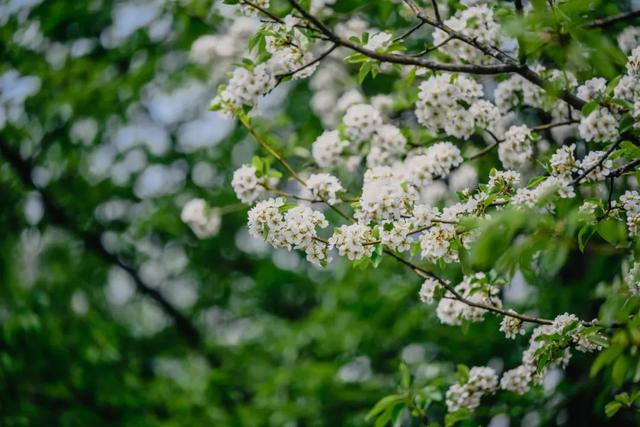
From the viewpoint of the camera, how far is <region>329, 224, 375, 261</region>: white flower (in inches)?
87.8

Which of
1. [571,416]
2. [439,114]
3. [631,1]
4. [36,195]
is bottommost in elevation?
[571,416]

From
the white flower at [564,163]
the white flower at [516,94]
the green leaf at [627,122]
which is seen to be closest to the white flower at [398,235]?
the white flower at [564,163]

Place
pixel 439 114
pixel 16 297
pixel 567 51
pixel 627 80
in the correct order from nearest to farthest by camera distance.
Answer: pixel 567 51 → pixel 627 80 → pixel 439 114 → pixel 16 297

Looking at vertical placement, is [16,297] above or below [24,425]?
above

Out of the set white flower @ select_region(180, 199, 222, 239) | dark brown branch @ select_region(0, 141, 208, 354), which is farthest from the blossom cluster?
dark brown branch @ select_region(0, 141, 208, 354)

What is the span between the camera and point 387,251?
237cm

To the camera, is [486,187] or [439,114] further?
[439,114]

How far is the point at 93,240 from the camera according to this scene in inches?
280

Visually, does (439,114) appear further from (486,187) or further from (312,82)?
(312,82)

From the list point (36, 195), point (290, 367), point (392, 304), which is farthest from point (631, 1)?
point (36, 195)

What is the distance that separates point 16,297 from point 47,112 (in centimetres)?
169

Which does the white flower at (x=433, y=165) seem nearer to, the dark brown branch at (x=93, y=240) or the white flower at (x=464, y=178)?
the white flower at (x=464, y=178)

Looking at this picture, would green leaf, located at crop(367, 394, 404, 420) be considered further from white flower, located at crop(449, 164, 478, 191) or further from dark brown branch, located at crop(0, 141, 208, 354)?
dark brown branch, located at crop(0, 141, 208, 354)

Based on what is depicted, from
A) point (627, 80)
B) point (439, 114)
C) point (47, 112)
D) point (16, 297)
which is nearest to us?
point (627, 80)
